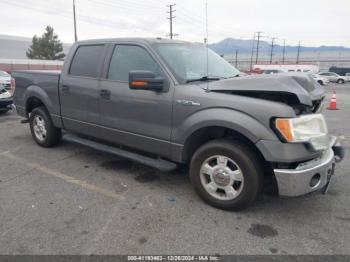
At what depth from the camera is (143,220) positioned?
3059mm

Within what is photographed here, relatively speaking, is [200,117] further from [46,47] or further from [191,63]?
[46,47]

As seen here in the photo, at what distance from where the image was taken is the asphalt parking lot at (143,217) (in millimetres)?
2643

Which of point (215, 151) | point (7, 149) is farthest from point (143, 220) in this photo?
point (7, 149)

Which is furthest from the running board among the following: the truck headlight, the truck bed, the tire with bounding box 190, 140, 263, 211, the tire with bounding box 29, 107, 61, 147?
the truck headlight

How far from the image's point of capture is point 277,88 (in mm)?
2869

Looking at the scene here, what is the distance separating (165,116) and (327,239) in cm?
205

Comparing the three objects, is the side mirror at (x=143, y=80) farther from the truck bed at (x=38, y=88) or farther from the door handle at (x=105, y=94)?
the truck bed at (x=38, y=88)

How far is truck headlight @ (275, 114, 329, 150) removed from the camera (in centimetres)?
276

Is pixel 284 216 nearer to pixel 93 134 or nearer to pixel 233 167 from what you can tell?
pixel 233 167

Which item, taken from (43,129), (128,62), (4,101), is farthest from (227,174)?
(4,101)

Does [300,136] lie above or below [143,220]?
above

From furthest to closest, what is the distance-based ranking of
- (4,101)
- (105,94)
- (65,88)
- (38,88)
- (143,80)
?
(4,101)
(38,88)
(65,88)
(105,94)
(143,80)

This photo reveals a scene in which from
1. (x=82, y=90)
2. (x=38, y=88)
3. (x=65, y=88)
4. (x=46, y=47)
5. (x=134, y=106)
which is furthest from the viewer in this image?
(x=46, y=47)

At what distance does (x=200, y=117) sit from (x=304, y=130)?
103 cm
